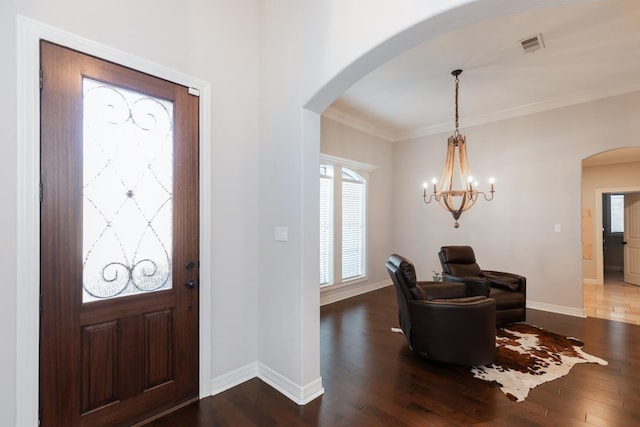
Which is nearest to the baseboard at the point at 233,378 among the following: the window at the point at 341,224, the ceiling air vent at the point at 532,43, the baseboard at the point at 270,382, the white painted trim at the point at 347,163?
the baseboard at the point at 270,382

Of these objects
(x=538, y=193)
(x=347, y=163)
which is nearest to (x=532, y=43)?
(x=538, y=193)

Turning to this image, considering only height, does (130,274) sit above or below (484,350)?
above

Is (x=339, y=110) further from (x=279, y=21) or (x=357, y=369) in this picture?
(x=357, y=369)

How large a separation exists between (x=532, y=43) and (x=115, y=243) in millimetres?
4365

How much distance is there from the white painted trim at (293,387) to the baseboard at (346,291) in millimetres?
2450

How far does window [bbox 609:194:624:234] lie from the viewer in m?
7.96

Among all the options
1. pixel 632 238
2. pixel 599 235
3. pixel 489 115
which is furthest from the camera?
pixel 632 238

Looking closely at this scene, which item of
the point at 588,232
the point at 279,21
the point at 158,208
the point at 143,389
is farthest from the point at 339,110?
the point at 588,232

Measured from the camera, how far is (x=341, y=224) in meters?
5.31

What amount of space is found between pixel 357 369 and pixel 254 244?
1.59 m

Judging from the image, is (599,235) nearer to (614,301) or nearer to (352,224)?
(614,301)

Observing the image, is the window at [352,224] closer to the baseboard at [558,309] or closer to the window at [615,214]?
the baseboard at [558,309]

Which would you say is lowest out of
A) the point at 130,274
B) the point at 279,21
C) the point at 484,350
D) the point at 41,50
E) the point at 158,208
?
the point at 484,350

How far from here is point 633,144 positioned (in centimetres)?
396
